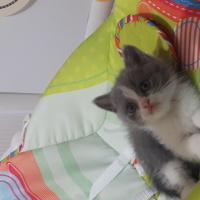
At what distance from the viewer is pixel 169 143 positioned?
0.86m

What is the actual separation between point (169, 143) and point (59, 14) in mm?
973

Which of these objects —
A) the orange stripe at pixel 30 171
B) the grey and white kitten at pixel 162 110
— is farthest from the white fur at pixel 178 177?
the orange stripe at pixel 30 171

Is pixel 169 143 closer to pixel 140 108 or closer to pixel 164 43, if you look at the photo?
pixel 140 108

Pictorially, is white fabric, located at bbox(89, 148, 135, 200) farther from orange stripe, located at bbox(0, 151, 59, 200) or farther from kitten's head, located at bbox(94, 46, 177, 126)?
kitten's head, located at bbox(94, 46, 177, 126)

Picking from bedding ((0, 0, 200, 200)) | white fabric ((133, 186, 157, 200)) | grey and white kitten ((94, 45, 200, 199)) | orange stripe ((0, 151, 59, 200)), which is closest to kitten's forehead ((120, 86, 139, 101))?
grey and white kitten ((94, 45, 200, 199))

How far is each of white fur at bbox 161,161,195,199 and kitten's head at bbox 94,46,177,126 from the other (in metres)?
0.14

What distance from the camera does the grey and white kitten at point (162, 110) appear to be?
0.82m

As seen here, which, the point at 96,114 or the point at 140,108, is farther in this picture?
the point at 96,114

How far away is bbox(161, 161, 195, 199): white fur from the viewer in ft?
2.94

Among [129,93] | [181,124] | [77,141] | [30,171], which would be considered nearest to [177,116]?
[181,124]

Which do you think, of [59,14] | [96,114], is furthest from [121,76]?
[59,14]

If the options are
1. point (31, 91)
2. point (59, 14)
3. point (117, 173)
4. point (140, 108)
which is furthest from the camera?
point (31, 91)

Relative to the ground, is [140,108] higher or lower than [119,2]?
lower

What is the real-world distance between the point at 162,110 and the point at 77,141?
20.3 inches
